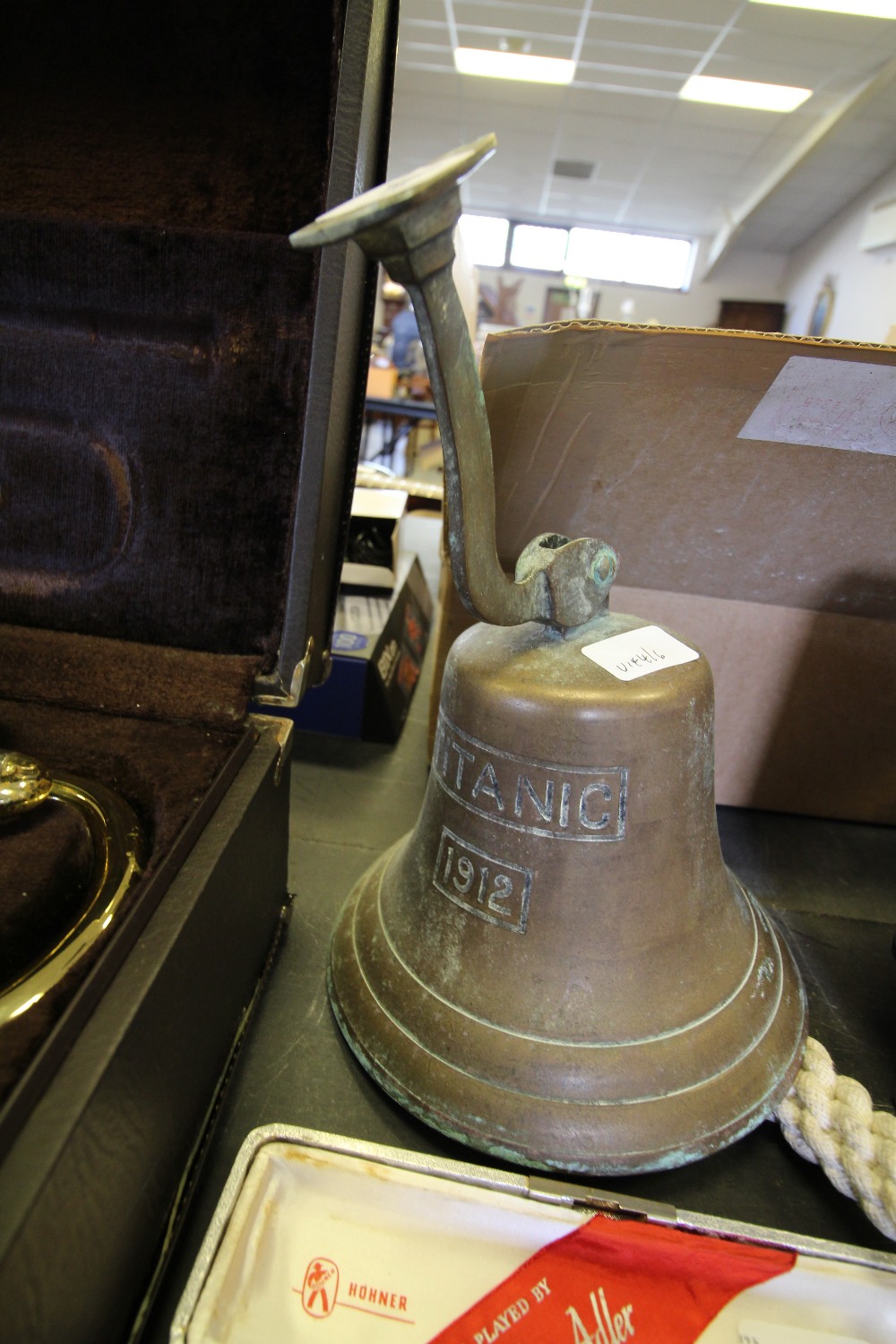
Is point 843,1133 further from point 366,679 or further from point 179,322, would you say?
point 179,322

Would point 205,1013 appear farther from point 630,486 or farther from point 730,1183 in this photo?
point 630,486

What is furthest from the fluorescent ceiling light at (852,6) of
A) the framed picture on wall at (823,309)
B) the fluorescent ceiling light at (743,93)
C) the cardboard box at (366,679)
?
the cardboard box at (366,679)

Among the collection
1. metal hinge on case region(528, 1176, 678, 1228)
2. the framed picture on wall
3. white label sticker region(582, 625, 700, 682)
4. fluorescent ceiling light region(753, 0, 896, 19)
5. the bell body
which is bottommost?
metal hinge on case region(528, 1176, 678, 1228)

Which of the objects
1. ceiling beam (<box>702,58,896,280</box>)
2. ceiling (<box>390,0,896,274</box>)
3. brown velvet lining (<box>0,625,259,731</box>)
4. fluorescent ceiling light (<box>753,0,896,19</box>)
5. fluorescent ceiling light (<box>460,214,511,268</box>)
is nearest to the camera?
brown velvet lining (<box>0,625,259,731</box>)

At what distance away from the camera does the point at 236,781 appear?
1.95ft

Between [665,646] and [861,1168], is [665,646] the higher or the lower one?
the higher one

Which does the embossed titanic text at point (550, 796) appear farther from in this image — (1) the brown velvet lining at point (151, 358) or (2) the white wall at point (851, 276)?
(2) the white wall at point (851, 276)

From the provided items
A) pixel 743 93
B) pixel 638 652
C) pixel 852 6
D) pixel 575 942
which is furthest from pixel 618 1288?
pixel 743 93

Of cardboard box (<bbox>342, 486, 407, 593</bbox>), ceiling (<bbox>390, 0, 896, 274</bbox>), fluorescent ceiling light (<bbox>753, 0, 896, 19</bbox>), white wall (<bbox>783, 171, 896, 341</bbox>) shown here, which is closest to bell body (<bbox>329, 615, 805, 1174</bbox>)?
cardboard box (<bbox>342, 486, 407, 593</bbox>)

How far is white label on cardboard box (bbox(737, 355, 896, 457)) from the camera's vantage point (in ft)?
2.27

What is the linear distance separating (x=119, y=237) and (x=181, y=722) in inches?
16.6

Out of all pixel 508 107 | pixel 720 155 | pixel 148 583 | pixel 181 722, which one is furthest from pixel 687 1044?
pixel 720 155

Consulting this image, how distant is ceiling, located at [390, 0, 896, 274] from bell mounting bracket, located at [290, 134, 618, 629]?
2.39m

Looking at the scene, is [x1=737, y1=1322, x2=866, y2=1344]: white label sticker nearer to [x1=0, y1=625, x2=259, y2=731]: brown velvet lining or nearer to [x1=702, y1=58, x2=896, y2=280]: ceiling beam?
[x1=0, y1=625, x2=259, y2=731]: brown velvet lining
